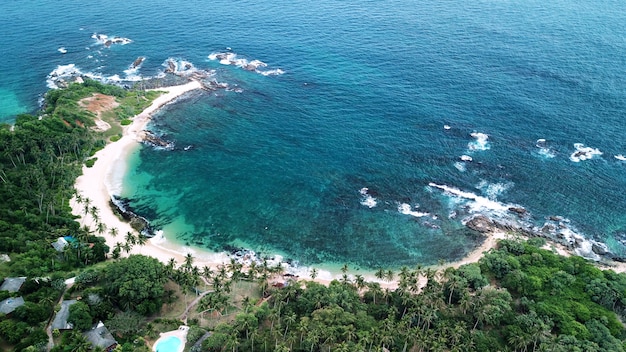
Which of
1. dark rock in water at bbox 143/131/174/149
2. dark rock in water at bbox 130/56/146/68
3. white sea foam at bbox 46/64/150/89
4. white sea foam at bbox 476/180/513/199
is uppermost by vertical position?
dark rock in water at bbox 130/56/146/68

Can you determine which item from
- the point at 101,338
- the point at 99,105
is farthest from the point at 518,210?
the point at 99,105

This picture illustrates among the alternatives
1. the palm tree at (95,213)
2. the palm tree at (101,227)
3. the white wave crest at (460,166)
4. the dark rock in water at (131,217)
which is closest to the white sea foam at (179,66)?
the dark rock in water at (131,217)

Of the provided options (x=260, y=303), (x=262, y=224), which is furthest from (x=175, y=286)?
(x=262, y=224)

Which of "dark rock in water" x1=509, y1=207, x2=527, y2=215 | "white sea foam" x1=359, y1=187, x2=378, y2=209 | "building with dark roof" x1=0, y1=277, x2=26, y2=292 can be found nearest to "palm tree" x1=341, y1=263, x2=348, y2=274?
"white sea foam" x1=359, y1=187, x2=378, y2=209

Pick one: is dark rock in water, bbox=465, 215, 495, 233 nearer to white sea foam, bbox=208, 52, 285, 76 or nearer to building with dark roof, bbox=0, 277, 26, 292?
building with dark roof, bbox=0, 277, 26, 292

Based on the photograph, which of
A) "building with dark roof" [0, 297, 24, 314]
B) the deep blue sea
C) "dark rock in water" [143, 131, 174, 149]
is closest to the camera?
"building with dark roof" [0, 297, 24, 314]

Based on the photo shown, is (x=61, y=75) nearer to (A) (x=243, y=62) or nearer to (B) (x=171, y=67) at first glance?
(B) (x=171, y=67)
